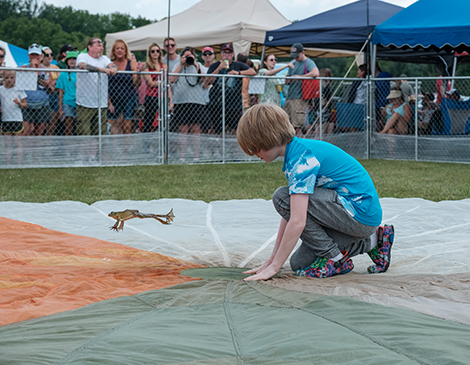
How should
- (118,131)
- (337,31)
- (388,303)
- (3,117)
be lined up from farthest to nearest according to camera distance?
(337,31)
(118,131)
(3,117)
(388,303)

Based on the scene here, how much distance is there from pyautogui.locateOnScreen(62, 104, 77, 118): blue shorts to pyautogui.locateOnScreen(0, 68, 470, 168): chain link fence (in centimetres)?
1

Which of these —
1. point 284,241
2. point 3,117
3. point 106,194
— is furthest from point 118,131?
point 284,241

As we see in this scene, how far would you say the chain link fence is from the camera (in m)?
8.23

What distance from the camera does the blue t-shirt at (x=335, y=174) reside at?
2525 mm

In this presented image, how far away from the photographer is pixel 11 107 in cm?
802

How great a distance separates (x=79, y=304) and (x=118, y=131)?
662cm

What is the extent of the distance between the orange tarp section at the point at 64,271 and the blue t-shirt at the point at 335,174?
30.5 inches

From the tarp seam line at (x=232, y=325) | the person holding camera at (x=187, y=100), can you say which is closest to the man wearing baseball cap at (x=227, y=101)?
the person holding camera at (x=187, y=100)

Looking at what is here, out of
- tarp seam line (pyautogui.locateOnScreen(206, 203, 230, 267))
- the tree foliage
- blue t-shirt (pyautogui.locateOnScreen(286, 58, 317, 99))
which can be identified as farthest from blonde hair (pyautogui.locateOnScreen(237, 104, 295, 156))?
the tree foliage

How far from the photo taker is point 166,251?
11.3 feet

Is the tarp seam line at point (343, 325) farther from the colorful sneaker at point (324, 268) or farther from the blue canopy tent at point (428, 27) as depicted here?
the blue canopy tent at point (428, 27)

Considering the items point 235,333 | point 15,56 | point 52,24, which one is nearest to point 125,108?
point 235,333

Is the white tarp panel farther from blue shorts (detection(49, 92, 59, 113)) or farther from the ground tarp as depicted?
blue shorts (detection(49, 92, 59, 113))

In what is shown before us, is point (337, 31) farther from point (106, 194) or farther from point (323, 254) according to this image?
point (323, 254)
